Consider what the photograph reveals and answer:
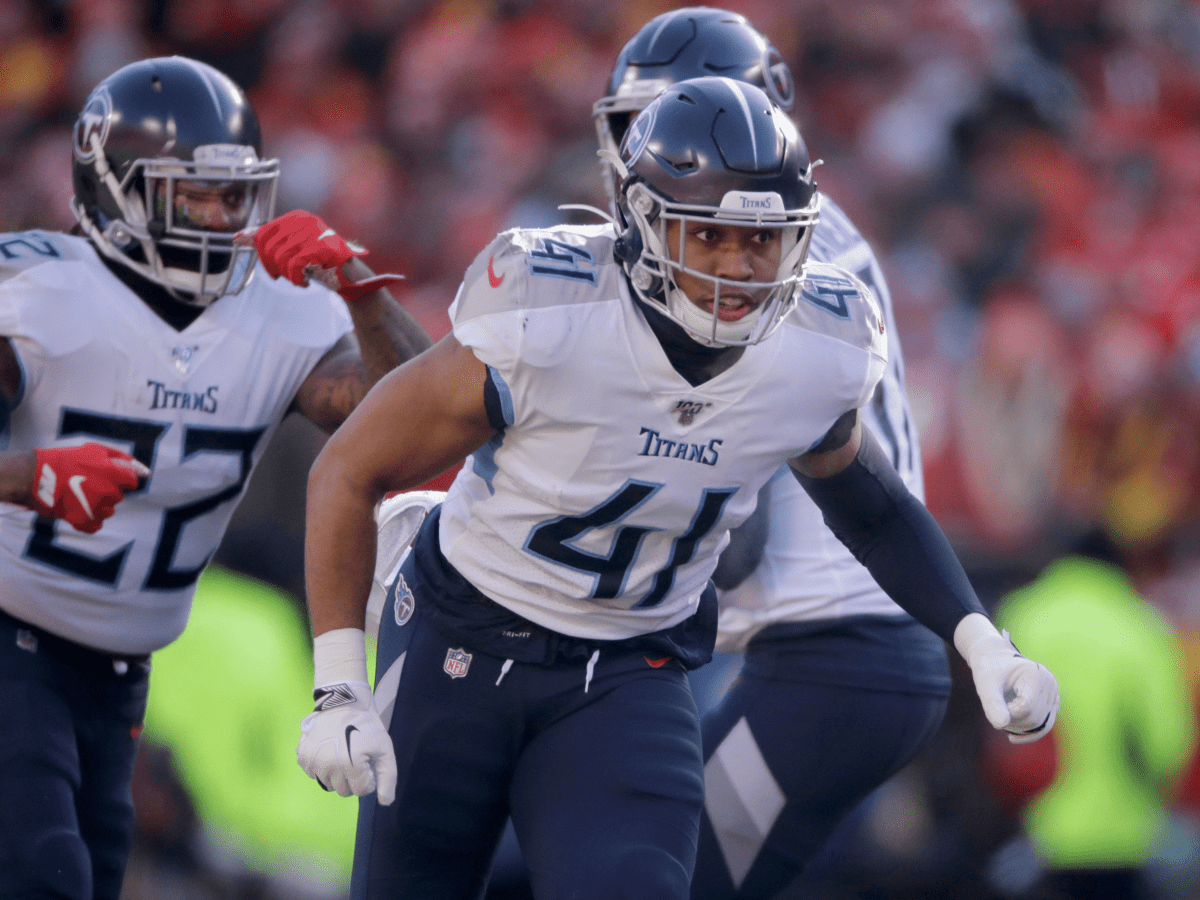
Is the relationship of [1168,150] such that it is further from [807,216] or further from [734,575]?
[807,216]

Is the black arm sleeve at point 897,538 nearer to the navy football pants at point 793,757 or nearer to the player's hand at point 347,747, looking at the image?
the navy football pants at point 793,757

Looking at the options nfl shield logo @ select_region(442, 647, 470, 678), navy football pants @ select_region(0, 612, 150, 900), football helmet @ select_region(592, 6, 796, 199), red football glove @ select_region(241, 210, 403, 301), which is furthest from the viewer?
football helmet @ select_region(592, 6, 796, 199)

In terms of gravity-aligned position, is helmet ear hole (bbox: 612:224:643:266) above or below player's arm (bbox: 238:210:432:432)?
above

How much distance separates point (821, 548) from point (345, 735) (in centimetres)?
118

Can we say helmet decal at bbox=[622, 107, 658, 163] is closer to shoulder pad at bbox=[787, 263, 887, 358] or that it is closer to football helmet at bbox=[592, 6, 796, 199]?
shoulder pad at bbox=[787, 263, 887, 358]

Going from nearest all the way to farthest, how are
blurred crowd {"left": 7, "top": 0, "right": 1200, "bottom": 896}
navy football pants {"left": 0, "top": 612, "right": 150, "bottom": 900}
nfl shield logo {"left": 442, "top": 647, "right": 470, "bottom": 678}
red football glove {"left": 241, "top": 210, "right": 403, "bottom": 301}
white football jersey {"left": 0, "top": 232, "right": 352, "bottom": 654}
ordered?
nfl shield logo {"left": 442, "top": 647, "right": 470, "bottom": 678} → navy football pants {"left": 0, "top": 612, "right": 150, "bottom": 900} → red football glove {"left": 241, "top": 210, "right": 403, "bottom": 301} → white football jersey {"left": 0, "top": 232, "right": 352, "bottom": 654} → blurred crowd {"left": 7, "top": 0, "right": 1200, "bottom": 896}

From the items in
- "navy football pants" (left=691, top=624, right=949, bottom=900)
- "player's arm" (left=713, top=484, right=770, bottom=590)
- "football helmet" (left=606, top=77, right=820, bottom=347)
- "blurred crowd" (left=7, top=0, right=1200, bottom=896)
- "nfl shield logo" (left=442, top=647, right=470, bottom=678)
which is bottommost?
"blurred crowd" (left=7, top=0, right=1200, bottom=896)

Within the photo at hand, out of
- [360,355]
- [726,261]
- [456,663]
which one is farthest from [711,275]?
[360,355]

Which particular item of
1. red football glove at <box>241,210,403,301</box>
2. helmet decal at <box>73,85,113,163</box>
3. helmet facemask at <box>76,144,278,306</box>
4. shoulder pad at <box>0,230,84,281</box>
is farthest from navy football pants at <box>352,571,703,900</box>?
helmet decal at <box>73,85,113,163</box>

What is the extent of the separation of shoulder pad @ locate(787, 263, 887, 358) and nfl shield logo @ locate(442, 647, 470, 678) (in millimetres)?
724

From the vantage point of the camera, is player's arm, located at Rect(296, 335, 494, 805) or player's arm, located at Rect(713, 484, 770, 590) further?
player's arm, located at Rect(713, 484, 770, 590)

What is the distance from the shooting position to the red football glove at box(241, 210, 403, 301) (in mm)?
2543

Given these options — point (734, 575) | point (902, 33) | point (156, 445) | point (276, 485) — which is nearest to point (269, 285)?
A: point (156, 445)

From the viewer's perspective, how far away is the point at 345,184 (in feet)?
22.5
